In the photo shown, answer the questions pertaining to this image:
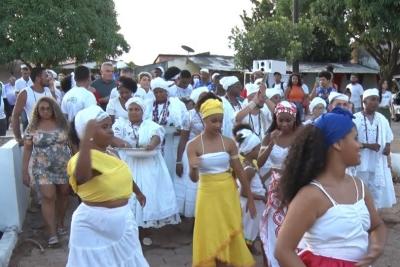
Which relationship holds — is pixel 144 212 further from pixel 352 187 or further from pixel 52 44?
pixel 52 44

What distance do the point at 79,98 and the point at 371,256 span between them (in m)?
5.46

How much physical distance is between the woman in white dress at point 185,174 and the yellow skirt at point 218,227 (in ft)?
5.54

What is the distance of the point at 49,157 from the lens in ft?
20.9

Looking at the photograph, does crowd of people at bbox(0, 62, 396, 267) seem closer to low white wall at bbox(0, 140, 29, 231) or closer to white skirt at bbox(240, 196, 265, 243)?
white skirt at bbox(240, 196, 265, 243)

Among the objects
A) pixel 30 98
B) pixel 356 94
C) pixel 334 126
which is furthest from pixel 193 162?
pixel 356 94

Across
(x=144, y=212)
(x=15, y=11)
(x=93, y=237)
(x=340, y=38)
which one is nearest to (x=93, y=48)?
(x=15, y=11)

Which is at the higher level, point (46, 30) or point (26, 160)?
point (46, 30)

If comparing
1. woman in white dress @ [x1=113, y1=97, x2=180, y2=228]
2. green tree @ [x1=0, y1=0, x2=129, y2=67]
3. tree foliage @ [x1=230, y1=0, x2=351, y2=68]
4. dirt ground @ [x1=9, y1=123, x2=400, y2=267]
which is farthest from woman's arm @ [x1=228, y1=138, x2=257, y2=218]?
tree foliage @ [x1=230, y1=0, x2=351, y2=68]

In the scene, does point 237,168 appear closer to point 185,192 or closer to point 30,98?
point 185,192

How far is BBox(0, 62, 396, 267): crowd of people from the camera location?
2617mm

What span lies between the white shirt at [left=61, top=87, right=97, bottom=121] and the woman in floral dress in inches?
39.3

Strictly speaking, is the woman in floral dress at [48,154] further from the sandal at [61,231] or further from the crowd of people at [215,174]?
the sandal at [61,231]

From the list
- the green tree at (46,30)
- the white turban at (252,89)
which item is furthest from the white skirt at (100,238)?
the green tree at (46,30)

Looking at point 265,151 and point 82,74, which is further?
point 82,74
